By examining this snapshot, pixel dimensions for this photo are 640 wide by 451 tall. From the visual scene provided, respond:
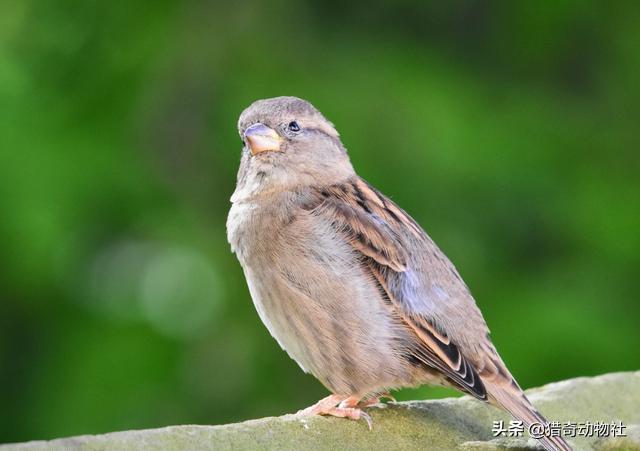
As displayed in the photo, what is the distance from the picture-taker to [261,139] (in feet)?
14.3

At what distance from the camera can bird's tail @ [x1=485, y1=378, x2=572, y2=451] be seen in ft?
12.1

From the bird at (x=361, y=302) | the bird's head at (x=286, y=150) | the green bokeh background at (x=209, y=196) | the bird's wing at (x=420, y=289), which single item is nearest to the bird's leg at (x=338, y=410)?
the bird at (x=361, y=302)

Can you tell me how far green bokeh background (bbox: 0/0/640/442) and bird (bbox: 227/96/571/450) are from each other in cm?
170

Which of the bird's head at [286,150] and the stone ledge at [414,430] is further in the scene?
the bird's head at [286,150]

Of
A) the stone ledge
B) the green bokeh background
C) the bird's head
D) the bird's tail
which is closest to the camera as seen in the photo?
the stone ledge

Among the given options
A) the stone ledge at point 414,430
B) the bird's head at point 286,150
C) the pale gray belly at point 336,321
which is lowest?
the stone ledge at point 414,430

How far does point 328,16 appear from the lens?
6.96m

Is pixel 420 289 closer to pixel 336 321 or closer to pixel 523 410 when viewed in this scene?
pixel 336 321

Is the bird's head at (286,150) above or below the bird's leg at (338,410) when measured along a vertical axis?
above

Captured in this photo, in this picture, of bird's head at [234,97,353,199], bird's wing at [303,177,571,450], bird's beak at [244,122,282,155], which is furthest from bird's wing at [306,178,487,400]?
bird's beak at [244,122,282,155]

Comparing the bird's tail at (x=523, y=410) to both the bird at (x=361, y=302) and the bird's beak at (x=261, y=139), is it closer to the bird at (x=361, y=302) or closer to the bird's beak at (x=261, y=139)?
the bird at (x=361, y=302)

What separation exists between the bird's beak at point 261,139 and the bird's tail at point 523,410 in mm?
1235

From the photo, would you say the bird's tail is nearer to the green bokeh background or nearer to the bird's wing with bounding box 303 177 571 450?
the bird's wing with bounding box 303 177 571 450

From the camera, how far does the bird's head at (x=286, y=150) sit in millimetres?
4336
